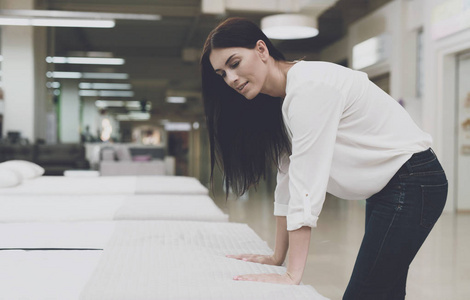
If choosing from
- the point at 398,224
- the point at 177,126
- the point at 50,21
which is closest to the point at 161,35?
the point at 50,21

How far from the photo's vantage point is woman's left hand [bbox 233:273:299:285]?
1.09 m

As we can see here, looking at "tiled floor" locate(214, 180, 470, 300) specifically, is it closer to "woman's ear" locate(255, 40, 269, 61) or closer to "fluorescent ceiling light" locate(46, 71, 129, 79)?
"woman's ear" locate(255, 40, 269, 61)

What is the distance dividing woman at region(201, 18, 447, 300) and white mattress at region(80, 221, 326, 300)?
0.29 ft

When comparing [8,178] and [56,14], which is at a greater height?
[56,14]

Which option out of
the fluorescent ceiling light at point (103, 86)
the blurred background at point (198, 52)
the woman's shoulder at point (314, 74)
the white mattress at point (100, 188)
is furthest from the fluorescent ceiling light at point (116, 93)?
the woman's shoulder at point (314, 74)

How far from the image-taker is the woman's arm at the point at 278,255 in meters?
1.37

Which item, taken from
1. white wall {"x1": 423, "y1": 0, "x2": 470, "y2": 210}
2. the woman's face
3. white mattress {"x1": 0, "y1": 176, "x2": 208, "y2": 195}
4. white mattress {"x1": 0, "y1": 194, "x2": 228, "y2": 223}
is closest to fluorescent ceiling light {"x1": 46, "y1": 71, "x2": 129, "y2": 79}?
white wall {"x1": 423, "y1": 0, "x2": 470, "y2": 210}

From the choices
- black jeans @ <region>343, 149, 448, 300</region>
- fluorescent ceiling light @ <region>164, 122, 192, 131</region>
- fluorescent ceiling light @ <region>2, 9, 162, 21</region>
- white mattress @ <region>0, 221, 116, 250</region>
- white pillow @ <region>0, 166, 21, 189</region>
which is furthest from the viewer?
fluorescent ceiling light @ <region>164, 122, 192, 131</region>

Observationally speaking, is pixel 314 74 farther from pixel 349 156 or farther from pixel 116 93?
pixel 116 93

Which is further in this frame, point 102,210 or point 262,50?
point 102,210

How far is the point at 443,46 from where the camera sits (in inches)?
235

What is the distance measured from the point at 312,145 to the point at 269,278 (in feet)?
1.13

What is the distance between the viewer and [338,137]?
114 centimetres

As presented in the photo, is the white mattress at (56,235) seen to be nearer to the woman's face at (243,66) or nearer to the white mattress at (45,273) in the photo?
the white mattress at (45,273)
